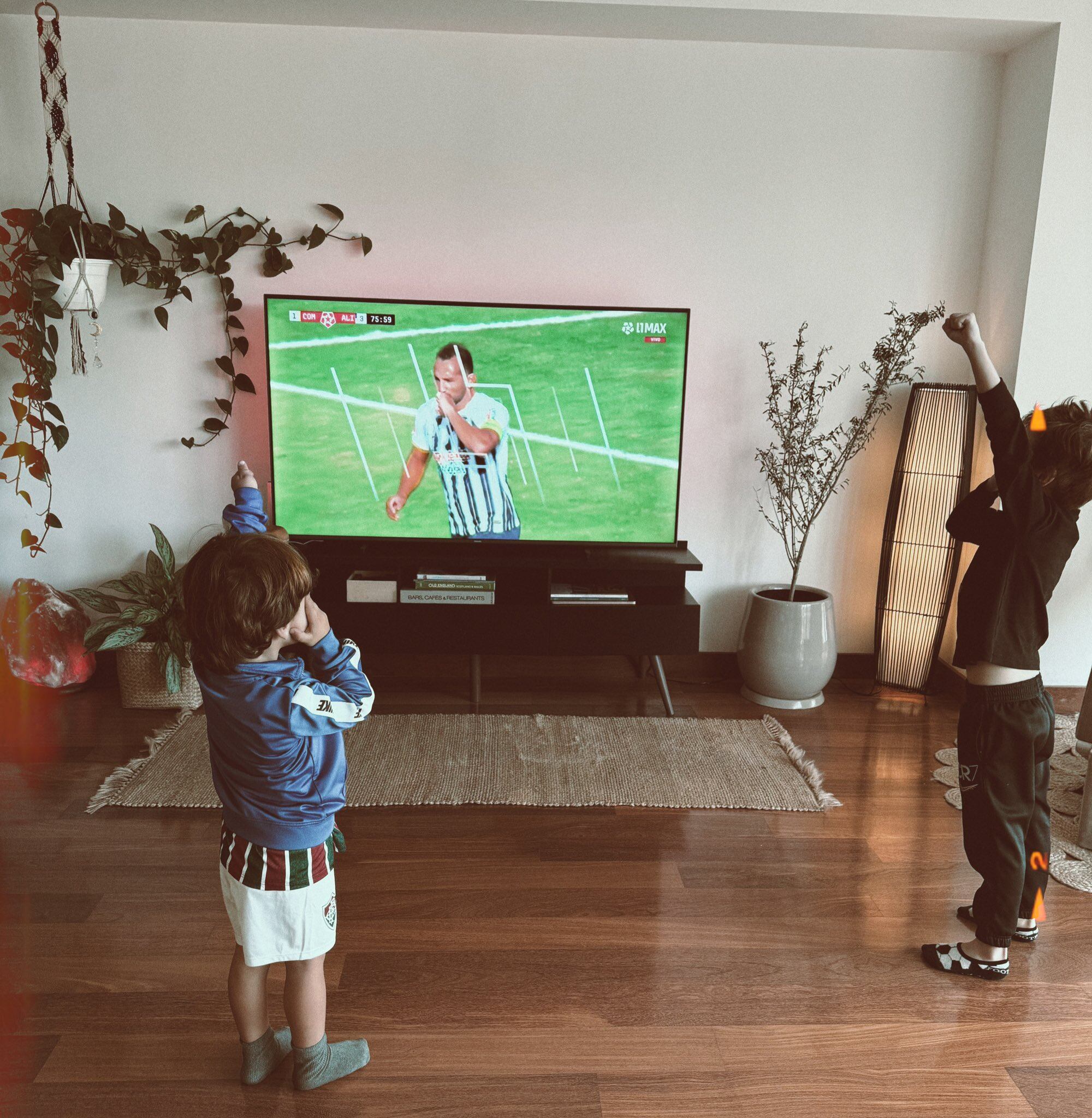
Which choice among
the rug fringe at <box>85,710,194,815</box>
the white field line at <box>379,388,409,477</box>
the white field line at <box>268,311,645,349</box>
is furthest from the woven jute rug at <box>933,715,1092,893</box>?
the rug fringe at <box>85,710,194,815</box>

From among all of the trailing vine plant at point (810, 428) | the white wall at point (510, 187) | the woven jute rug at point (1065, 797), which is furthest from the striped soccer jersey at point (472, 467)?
the woven jute rug at point (1065, 797)

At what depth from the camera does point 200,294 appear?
327 cm

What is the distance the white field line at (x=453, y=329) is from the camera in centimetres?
313

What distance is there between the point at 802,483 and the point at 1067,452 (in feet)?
6.13

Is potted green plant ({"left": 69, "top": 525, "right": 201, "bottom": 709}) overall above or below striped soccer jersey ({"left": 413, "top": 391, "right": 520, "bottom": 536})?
below

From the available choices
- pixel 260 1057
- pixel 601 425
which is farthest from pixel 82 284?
pixel 260 1057

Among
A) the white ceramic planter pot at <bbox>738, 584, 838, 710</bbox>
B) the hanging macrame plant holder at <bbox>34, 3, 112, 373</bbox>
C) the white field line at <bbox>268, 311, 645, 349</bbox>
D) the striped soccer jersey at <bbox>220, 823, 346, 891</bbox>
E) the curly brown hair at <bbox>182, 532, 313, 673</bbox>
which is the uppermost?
the hanging macrame plant holder at <bbox>34, 3, 112, 373</bbox>

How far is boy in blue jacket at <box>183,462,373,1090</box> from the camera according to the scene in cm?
131

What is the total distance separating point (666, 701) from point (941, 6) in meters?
2.49

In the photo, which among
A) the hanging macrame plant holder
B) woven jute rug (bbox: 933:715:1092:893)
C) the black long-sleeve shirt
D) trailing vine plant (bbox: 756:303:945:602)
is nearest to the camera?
the black long-sleeve shirt

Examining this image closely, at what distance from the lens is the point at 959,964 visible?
186 centimetres

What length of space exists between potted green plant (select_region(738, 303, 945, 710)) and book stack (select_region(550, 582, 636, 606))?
1.77ft

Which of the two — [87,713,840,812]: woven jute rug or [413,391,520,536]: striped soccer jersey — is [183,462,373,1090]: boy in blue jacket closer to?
[87,713,840,812]: woven jute rug

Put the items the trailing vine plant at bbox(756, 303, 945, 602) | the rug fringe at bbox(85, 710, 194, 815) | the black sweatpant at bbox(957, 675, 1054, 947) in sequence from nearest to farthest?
the black sweatpant at bbox(957, 675, 1054, 947) → the rug fringe at bbox(85, 710, 194, 815) → the trailing vine plant at bbox(756, 303, 945, 602)
